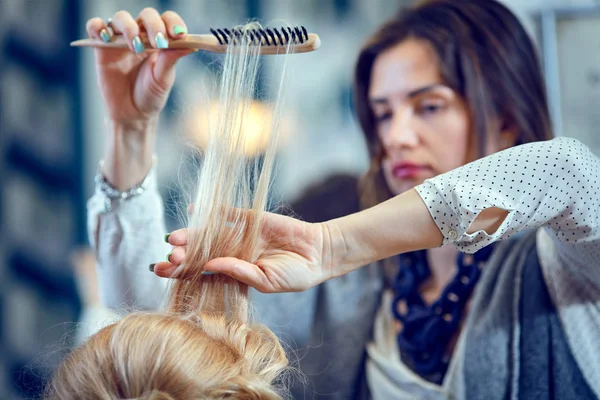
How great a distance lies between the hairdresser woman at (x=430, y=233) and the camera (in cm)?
70

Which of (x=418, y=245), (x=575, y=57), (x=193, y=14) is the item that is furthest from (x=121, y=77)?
(x=575, y=57)

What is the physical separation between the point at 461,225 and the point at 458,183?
2.1 inches

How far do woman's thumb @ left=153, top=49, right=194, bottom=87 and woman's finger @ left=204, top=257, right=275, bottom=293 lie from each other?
0.35 metres

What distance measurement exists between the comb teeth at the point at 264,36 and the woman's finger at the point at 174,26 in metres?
0.08

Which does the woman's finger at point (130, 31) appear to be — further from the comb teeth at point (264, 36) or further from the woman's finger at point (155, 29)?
the comb teeth at point (264, 36)

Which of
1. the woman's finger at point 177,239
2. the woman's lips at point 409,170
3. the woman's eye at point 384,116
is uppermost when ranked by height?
the woman's eye at point 384,116

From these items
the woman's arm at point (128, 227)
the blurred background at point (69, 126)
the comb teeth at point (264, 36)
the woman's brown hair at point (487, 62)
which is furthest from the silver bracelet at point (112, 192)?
the blurred background at point (69, 126)

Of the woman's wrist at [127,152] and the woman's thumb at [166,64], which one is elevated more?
the woman's thumb at [166,64]

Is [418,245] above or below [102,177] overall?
below

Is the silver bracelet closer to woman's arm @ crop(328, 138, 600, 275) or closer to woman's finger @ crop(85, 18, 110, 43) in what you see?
woman's finger @ crop(85, 18, 110, 43)

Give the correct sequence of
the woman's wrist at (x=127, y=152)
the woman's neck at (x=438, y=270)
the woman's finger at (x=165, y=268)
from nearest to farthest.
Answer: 1. the woman's finger at (x=165, y=268)
2. the woman's wrist at (x=127, y=152)
3. the woman's neck at (x=438, y=270)

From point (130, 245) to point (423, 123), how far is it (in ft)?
2.01

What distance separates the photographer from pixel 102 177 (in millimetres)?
987

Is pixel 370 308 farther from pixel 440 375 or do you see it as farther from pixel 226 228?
pixel 226 228
